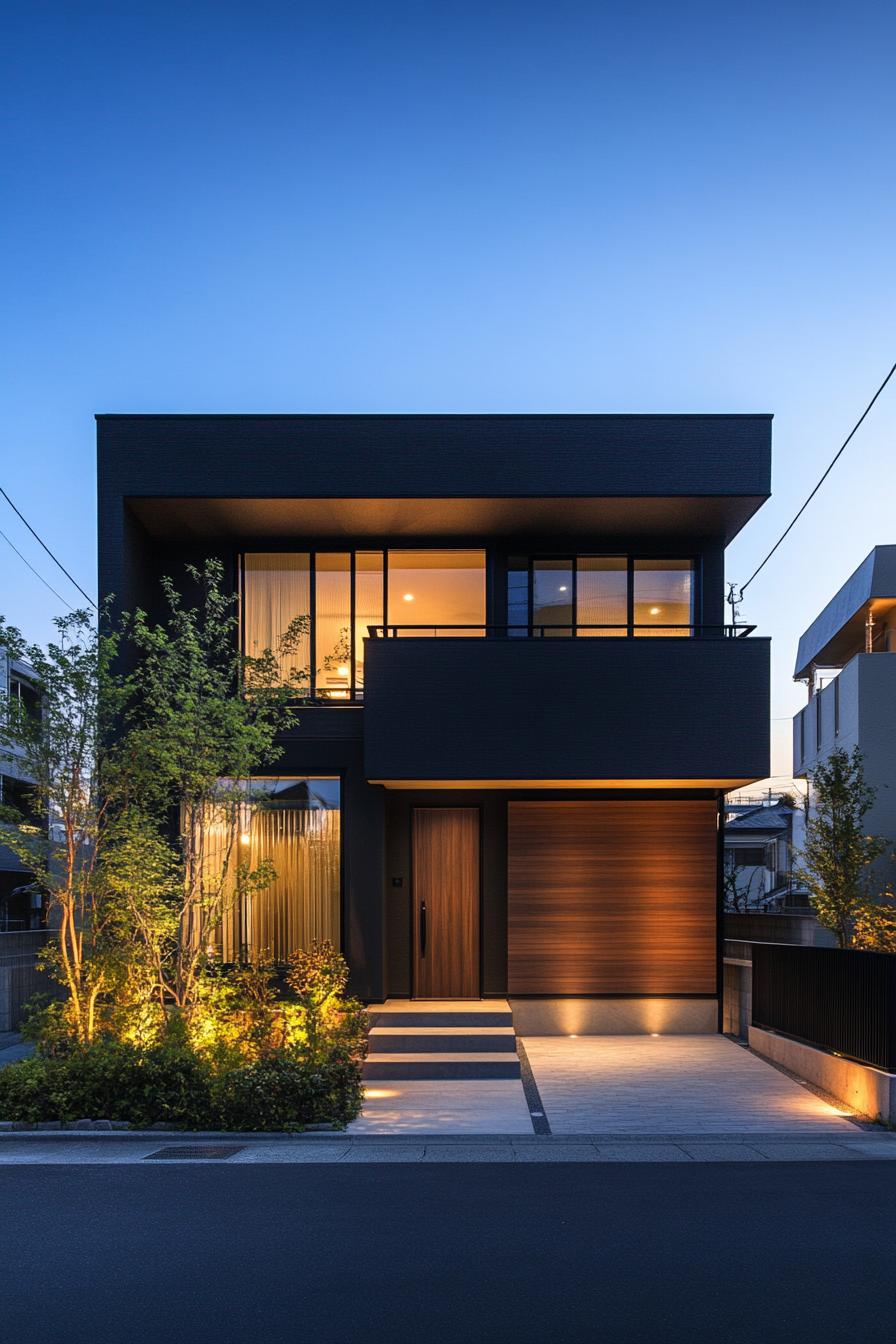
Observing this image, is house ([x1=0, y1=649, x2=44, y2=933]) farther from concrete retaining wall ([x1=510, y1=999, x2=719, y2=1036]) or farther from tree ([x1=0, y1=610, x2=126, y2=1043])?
tree ([x1=0, y1=610, x2=126, y2=1043])

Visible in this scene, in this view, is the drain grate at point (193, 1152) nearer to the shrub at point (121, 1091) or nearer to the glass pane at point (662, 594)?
the shrub at point (121, 1091)

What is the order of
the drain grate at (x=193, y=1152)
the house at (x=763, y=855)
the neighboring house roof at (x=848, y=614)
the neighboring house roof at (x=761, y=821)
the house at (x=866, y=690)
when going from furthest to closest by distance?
1. the neighboring house roof at (x=761, y=821)
2. the house at (x=763, y=855)
3. the neighboring house roof at (x=848, y=614)
4. the house at (x=866, y=690)
5. the drain grate at (x=193, y=1152)

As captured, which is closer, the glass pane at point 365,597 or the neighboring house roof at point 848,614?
the glass pane at point 365,597

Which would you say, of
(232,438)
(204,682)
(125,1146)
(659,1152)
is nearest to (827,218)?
(232,438)

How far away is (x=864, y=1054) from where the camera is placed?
9617 millimetres

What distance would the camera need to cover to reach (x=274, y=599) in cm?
1494

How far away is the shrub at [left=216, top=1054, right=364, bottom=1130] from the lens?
8633mm

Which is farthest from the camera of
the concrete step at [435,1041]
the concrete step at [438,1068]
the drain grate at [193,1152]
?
the concrete step at [435,1041]

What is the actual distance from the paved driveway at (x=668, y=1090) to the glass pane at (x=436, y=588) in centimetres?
586

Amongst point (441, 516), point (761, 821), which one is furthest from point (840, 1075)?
point (761, 821)

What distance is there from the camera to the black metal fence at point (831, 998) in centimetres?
931

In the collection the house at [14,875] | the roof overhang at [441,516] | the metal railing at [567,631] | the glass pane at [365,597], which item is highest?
the roof overhang at [441,516]

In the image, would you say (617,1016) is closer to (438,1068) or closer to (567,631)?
(438,1068)

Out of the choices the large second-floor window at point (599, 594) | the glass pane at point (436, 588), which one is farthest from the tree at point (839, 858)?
the glass pane at point (436, 588)
